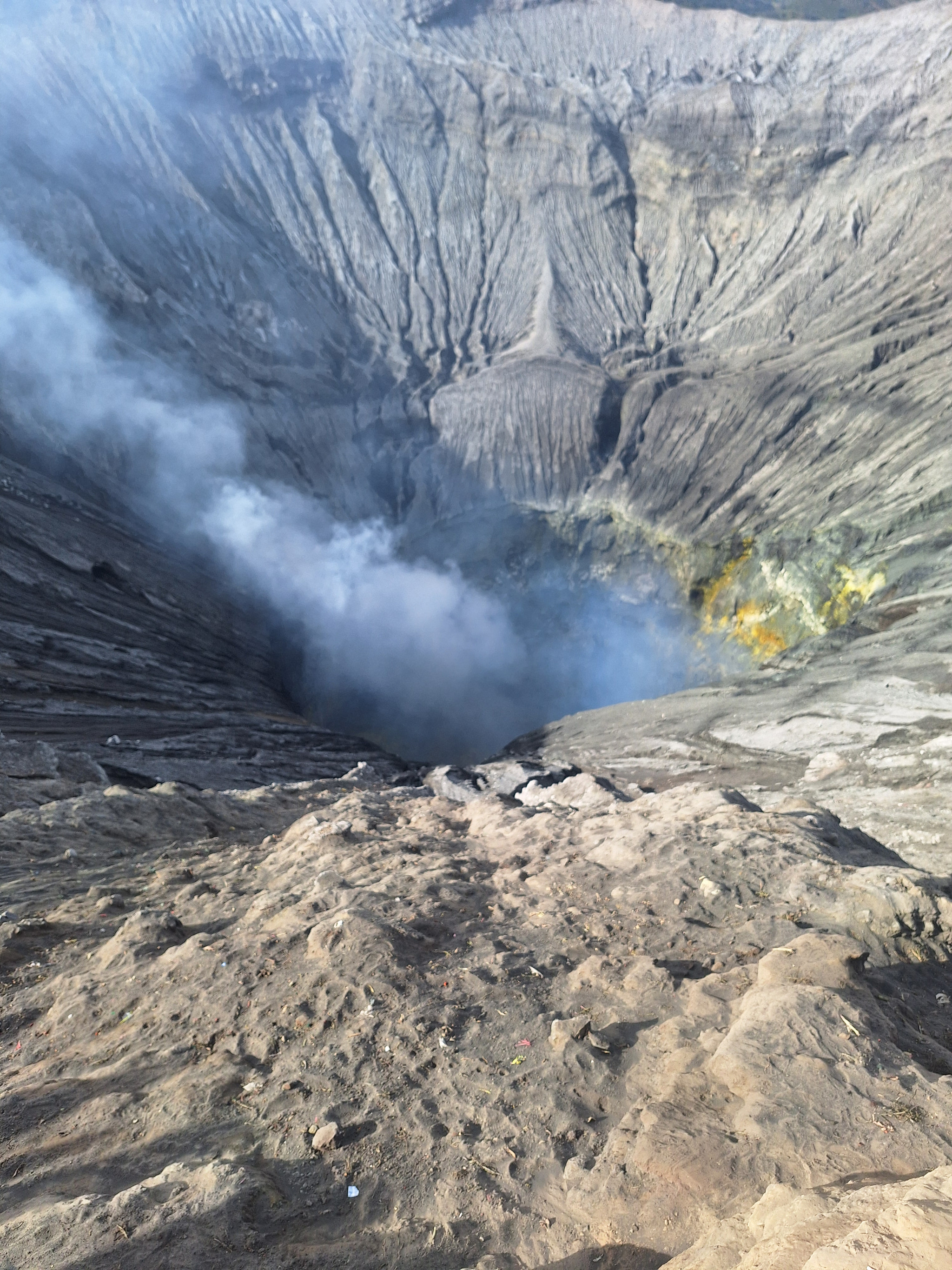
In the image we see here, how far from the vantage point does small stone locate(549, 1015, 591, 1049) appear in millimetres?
4074

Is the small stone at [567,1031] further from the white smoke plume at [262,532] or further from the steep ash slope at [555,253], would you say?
the white smoke plume at [262,532]

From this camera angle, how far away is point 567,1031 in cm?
411

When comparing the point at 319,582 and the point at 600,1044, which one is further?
the point at 319,582

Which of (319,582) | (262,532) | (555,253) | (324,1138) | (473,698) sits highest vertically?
(555,253)

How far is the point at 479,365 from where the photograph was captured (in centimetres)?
3541

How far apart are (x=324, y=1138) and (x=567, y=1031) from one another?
1.50 metres

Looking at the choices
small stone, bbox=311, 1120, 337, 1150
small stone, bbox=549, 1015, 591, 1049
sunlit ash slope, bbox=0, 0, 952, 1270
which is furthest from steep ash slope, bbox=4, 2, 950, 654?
small stone, bbox=311, 1120, 337, 1150

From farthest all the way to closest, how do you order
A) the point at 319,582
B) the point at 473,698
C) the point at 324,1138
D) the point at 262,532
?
1. the point at 319,582
2. the point at 473,698
3. the point at 262,532
4. the point at 324,1138

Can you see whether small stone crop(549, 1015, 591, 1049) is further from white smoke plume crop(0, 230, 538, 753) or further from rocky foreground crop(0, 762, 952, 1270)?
white smoke plume crop(0, 230, 538, 753)

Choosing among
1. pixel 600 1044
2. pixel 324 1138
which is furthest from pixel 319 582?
pixel 324 1138

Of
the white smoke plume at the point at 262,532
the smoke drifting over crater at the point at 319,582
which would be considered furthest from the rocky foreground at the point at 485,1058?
the white smoke plume at the point at 262,532

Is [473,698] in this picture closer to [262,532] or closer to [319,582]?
[319,582]

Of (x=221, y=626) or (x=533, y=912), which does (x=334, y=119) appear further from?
(x=533, y=912)

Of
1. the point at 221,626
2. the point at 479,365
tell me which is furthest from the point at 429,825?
the point at 479,365
